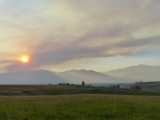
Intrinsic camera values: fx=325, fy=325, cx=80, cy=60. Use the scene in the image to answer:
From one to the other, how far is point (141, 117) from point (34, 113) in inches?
345

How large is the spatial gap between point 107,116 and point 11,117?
7.71m

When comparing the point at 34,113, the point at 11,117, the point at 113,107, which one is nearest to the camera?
the point at 11,117

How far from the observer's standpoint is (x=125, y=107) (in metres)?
31.3

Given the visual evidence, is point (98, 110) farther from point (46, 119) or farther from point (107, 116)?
point (46, 119)

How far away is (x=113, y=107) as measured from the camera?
3102 centimetres

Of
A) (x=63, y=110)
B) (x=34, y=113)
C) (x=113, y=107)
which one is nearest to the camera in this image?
(x=34, y=113)

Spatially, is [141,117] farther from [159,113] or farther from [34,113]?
[34,113]

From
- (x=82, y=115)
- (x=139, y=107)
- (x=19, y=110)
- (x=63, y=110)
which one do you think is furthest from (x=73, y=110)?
(x=139, y=107)

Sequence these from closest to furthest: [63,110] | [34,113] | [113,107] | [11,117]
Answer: [11,117]
[34,113]
[63,110]
[113,107]

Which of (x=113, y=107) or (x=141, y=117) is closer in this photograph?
(x=141, y=117)

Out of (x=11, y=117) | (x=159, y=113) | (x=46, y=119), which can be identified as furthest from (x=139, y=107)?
(x=11, y=117)

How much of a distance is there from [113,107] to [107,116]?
448 cm

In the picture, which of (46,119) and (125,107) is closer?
(46,119)

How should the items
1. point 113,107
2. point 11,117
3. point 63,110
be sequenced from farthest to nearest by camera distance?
point 113,107 < point 63,110 < point 11,117
